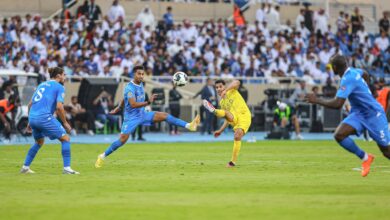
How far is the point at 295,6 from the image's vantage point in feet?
180

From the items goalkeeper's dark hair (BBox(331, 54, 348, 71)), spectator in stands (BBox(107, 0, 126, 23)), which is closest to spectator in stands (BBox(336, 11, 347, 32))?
spectator in stands (BBox(107, 0, 126, 23))

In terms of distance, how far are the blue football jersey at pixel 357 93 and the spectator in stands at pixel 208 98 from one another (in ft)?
79.8

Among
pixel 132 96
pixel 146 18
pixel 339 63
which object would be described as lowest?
pixel 132 96

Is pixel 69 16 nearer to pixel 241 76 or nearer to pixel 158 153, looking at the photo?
pixel 241 76

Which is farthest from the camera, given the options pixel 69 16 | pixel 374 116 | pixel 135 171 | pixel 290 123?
pixel 69 16

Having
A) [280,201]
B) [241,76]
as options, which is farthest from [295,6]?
[280,201]

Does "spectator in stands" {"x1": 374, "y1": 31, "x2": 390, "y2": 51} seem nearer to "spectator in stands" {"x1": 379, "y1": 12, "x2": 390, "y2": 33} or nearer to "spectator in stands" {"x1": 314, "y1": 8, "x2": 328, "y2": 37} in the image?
"spectator in stands" {"x1": 379, "y1": 12, "x2": 390, "y2": 33}

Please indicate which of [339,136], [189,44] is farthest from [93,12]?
[339,136]

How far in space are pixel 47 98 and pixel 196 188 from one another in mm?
4489

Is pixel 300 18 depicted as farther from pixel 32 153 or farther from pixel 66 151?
pixel 66 151

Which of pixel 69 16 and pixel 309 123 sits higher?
pixel 69 16

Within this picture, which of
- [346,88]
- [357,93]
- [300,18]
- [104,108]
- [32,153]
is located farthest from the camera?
[300,18]

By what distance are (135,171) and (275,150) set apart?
10.4 meters

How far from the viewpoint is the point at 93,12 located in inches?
1774
